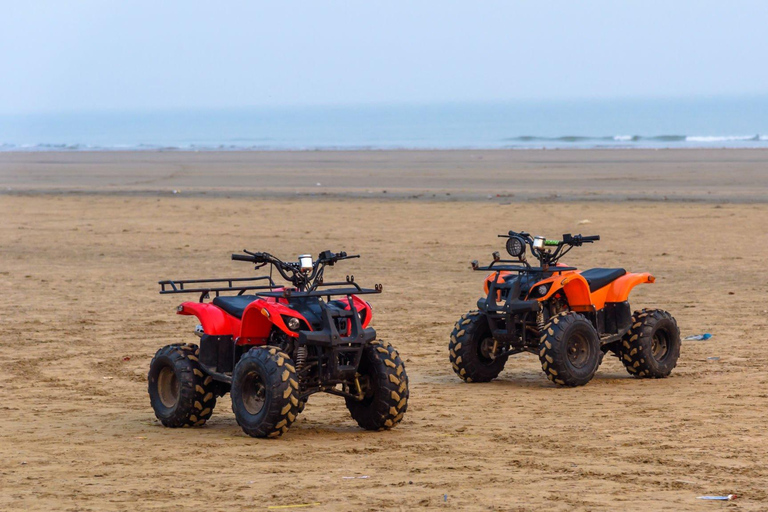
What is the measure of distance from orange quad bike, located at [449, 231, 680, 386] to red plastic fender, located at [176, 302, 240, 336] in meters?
2.48

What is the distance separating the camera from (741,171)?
141ft

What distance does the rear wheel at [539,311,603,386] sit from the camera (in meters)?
10.2

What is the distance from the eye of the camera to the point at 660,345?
1110cm

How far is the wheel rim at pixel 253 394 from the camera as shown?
848 cm

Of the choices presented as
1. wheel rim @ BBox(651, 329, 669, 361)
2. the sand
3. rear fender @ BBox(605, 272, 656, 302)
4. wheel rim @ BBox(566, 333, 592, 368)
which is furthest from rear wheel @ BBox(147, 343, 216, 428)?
wheel rim @ BBox(651, 329, 669, 361)

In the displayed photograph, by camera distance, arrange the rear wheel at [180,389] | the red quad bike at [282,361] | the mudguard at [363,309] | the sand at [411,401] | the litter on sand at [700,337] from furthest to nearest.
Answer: the litter on sand at [700,337], the rear wheel at [180,389], the mudguard at [363,309], the red quad bike at [282,361], the sand at [411,401]

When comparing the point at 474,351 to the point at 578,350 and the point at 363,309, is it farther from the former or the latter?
the point at 363,309

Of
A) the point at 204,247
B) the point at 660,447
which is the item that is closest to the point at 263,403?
the point at 660,447

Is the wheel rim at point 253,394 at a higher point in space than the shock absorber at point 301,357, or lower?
lower

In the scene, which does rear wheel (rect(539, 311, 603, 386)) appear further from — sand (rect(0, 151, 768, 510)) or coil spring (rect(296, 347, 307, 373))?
coil spring (rect(296, 347, 307, 373))

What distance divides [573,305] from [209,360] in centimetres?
360

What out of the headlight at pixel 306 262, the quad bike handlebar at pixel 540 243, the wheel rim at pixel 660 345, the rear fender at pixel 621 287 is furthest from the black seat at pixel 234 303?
the wheel rim at pixel 660 345

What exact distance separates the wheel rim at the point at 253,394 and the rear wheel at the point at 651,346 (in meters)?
3.99

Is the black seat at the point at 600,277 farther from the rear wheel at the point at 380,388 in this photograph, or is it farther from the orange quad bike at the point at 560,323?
the rear wheel at the point at 380,388
